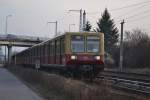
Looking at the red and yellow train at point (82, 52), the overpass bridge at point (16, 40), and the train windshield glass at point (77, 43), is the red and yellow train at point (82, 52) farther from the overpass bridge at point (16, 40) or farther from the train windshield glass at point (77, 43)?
the overpass bridge at point (16, 40)

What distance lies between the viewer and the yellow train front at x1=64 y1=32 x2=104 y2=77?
30.5m

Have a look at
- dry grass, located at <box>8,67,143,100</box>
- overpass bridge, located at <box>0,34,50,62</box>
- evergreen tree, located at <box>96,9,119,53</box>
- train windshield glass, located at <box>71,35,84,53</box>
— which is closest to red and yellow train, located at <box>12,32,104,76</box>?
train windshield glass, located at <box>71,35,84,53</box>

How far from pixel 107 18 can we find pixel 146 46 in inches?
1176

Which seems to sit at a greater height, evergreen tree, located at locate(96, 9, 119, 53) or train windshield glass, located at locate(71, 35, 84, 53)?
evergreen tree, located at locate(96, 9, 119, 53)

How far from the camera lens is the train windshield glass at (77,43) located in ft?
102

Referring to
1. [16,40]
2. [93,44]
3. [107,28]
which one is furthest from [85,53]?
[16,40]

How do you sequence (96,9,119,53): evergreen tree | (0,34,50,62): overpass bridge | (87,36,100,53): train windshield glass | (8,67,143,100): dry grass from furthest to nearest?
(0,34,50,62): overpass bridge, (96,9,119,53): evergreen tree, (87,36,100,53): train windshield glass, (8,67,143,100): dry grass

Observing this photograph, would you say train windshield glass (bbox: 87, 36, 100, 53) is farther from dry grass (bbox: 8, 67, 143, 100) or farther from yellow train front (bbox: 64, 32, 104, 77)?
dry grass (bbox: 8, 67, 143, 100)

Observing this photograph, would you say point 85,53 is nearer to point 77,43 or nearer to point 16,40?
point 77,43

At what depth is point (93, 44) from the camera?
31312mm

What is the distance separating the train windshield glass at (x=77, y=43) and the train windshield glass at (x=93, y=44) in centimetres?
45

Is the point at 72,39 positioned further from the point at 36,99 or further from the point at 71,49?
the point at 36,99

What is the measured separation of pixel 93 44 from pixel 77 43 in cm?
103

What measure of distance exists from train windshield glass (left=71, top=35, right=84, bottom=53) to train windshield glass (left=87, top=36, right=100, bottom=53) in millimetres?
448
